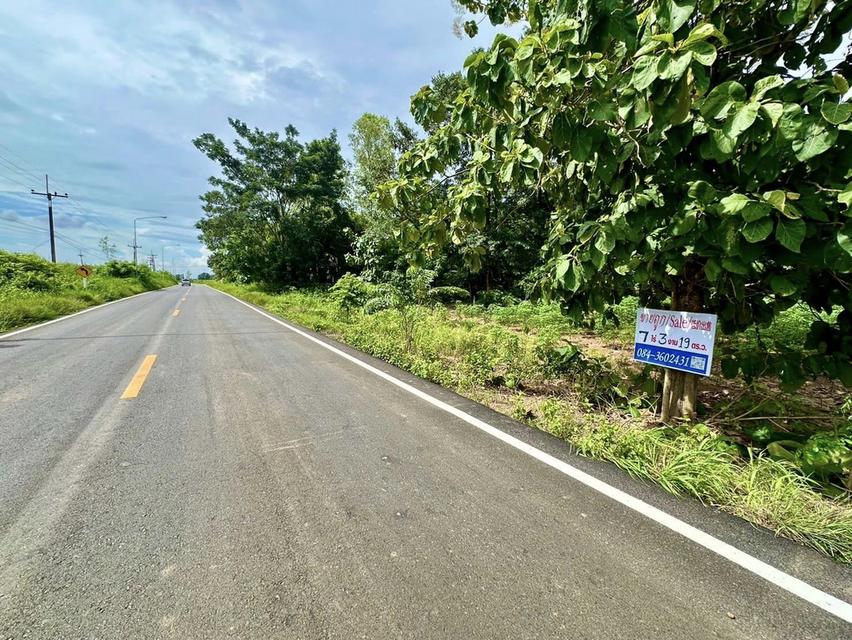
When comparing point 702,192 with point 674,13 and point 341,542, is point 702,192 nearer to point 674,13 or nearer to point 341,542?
point 674,13

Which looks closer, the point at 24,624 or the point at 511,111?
the point at 24,624

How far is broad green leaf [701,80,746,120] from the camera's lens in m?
1.97

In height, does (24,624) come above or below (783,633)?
below

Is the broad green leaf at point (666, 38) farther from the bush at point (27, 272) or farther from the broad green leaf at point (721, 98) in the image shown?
the bush at point (27, 272)

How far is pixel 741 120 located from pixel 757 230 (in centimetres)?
56

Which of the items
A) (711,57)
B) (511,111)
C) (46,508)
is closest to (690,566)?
(711,57)

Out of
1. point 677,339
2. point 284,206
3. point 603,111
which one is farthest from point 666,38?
point 284,206

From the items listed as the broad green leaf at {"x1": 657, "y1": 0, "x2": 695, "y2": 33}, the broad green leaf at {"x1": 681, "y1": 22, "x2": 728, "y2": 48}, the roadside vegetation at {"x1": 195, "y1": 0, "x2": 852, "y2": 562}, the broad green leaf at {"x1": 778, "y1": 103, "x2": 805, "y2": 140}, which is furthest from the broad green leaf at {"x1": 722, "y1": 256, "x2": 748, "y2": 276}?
the broad green leaf at {"x1": 657, "y1": 0, "x2": 695, "y2": 33}

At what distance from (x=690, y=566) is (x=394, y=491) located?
1.60 metres

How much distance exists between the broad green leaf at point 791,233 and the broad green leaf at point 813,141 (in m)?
0.32

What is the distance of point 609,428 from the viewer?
10.6 feet

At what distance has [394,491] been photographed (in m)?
2.44

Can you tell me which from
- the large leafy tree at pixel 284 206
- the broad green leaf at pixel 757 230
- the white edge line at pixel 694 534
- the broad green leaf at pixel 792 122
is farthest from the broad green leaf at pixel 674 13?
the large leafy tree at pixel 284 206

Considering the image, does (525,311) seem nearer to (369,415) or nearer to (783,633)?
(369,415)
